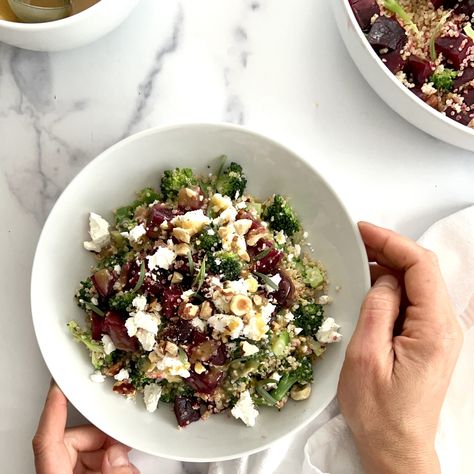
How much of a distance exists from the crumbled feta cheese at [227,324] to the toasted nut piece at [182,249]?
135 millimetres

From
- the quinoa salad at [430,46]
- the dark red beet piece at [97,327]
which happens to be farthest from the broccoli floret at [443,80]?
the dark red beet piece at [97,327]

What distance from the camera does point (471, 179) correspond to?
1658 millimetres

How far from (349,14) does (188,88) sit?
401 mm

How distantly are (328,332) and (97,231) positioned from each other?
0.52m

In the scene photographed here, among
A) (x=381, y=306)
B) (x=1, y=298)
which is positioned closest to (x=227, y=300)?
(x=381, y=306)

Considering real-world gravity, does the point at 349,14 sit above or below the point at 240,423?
above

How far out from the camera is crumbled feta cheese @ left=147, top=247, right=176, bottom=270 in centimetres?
138

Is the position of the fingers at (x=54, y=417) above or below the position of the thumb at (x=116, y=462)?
above

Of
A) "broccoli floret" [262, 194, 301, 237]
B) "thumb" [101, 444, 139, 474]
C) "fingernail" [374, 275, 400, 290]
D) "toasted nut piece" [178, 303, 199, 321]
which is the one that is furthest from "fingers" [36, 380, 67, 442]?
"fingernail" [374, 275, 400, 290]

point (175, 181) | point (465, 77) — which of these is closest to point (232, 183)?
point (175, 181)

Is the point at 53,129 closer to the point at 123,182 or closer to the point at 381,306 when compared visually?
the point at 123,182

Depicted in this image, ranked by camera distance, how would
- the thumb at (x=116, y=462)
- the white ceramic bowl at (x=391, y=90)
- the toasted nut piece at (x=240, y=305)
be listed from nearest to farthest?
the toasted nut piece at (x=240, y=305), the white ceramic bowl at (x=391, y=90), the thumb at (x=116, y=462)

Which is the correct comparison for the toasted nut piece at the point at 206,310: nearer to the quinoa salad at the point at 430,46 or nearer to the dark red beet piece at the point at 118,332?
the dark red beet piece at the point at 118,332

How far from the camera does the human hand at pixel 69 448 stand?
1479mm
